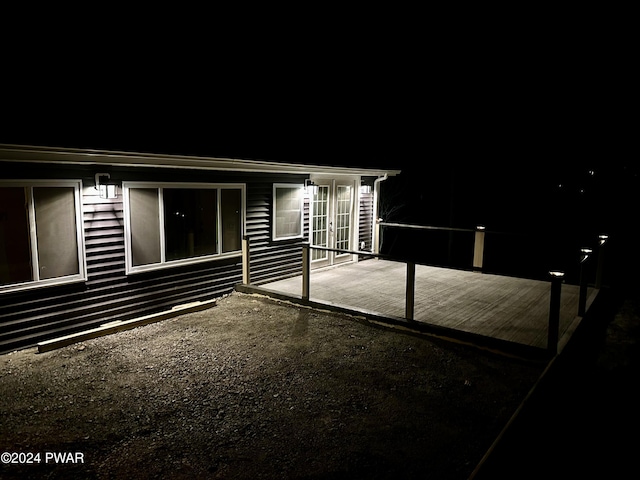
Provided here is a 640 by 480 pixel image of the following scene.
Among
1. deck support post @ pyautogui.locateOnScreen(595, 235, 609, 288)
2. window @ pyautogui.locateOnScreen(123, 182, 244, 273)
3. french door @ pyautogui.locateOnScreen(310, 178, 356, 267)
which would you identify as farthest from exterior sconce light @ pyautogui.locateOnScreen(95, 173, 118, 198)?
deck support post @ pyautogui.locateOnScreen(595, 235, 609, 288)

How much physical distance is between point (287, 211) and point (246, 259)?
59.2 inches

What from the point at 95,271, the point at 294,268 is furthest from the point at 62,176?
the point at 294,268

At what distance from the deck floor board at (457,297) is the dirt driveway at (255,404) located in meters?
0.79

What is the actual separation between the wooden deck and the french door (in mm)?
371

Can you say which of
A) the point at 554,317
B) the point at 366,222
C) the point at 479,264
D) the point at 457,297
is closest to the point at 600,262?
the point at 479,264

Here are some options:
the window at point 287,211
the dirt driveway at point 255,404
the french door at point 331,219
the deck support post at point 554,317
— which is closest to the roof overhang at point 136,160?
the window at point 287,211

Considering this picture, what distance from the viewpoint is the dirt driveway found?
3.32 m

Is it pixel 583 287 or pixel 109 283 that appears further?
pixel 583 287

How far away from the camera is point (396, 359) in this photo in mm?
5262

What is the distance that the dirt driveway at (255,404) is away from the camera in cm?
332

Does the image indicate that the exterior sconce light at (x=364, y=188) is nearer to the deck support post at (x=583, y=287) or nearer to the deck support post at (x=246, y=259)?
the deck support post at (x=246, y=259)

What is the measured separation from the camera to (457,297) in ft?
25.1

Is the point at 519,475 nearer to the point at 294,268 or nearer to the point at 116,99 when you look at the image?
the point at 294,268

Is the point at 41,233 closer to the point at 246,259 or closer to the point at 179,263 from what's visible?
the point at 179,263
